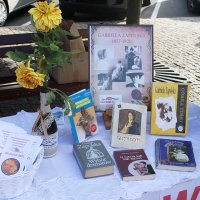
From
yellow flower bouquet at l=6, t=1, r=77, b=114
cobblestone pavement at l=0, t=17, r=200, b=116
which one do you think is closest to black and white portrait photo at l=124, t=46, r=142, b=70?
yellow flower bouquet at l=6, t=1, r=77, b=114

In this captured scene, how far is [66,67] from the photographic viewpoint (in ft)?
9.30

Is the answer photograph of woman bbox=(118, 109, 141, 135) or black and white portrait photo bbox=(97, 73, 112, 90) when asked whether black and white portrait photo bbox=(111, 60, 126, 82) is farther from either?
photograph of woman bbox=(118, 109, 141, 135)

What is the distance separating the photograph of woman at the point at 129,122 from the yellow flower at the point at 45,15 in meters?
0.61

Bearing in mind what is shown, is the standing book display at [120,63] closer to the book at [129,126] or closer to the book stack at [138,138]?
the book stack at [138,138]

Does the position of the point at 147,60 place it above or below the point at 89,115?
above

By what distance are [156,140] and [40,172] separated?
0.61m

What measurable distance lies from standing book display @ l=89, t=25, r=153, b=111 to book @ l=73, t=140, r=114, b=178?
0.42 meters

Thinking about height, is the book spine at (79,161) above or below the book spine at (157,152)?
above

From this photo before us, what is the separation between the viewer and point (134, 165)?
162 centimetres

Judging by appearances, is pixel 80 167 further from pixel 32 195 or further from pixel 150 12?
pixel 150 12

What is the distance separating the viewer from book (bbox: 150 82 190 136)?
1.92 metres

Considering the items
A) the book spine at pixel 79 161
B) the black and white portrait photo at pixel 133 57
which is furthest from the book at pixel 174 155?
the black and white portrait photo at pixel 133 57

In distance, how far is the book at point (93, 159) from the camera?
1547mm

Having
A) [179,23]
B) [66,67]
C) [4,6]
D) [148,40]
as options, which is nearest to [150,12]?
[179,23]
